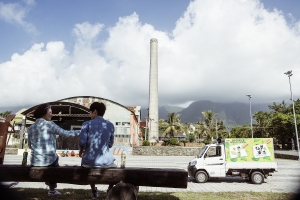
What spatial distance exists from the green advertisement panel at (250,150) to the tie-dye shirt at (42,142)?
852 centimetres

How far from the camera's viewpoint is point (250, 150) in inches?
420

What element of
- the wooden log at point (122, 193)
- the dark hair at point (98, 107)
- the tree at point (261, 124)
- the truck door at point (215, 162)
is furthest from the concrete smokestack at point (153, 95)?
the wooden log at point (122, 193)

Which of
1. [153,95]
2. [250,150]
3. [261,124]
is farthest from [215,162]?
[261,124]

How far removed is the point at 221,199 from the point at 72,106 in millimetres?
33116

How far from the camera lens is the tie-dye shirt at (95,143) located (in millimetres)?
4240

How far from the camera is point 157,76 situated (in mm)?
53625

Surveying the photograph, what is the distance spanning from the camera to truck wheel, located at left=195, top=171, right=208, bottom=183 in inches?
409

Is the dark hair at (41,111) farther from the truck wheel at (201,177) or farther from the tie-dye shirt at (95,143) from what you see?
the truck wheel at (201,177)

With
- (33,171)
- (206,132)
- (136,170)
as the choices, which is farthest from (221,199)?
(206,132)

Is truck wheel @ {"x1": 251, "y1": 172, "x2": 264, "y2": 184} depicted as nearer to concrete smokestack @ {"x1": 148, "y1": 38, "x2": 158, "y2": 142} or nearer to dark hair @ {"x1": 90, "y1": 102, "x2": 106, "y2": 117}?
dark hair @ {"x1": 90, "y1": 102, "x2": 106, "y2": 117}

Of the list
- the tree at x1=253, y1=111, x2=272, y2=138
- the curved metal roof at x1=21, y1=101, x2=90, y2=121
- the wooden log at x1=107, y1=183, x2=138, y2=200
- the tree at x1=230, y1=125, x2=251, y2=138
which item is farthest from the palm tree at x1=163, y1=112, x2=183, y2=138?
the wooden log at x1=107, y1=183, x2=138, y2=200

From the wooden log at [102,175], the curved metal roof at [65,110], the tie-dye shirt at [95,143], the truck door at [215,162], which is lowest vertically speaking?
the truck door at [215,162]

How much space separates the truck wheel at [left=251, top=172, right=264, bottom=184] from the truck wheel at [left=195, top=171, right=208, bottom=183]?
2.08 metres

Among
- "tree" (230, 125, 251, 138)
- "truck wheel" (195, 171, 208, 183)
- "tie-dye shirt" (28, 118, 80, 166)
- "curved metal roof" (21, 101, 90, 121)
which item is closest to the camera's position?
"tie-dye shirt" (28, 118, 80, 166)
